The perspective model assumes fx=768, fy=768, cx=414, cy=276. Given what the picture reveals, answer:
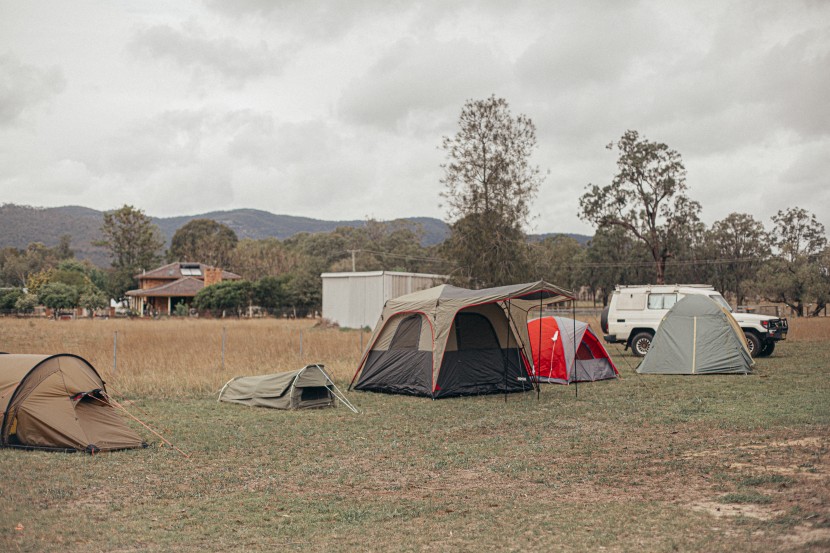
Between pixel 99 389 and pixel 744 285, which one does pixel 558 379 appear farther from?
pixel 744 285

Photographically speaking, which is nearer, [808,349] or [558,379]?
[558,379]

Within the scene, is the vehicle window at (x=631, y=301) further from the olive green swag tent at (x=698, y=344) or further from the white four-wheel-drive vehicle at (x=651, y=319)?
the olive green swag tent at (x=698, y=344)

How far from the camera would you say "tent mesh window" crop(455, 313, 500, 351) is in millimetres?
14914

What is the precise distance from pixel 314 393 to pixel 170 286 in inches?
2089

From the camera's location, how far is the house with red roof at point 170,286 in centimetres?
6216

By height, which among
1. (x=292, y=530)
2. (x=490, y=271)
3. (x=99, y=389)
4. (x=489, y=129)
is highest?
(x=489, y=129)

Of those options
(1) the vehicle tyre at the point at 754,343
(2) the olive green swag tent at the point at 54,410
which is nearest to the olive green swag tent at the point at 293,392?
(2) the olive green swag tent at the point at 54,410

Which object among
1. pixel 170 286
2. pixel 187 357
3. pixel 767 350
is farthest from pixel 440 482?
pixel 170 286

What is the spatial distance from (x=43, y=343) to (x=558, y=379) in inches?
664

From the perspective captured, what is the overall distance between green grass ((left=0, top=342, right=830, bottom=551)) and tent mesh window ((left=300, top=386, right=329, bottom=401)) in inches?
22.4

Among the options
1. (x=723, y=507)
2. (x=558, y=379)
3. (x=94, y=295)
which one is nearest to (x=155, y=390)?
(x=558, y=379)

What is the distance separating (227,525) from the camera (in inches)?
253

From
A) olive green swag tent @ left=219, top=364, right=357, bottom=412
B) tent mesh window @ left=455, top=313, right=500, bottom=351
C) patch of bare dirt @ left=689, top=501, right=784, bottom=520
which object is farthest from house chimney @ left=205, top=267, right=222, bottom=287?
patch of bare dirt @ left=689, top=501, right=784, bottom=520

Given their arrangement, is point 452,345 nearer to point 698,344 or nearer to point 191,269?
point 698,344
